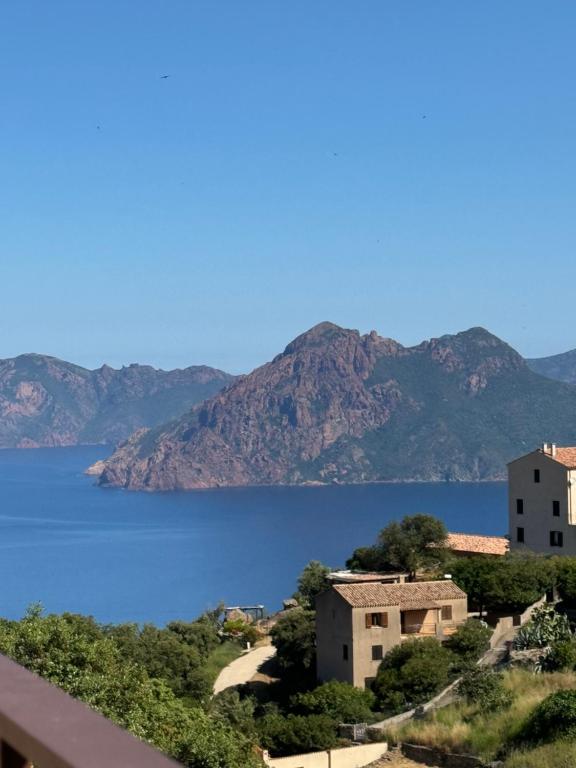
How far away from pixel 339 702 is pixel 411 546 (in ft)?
40.8

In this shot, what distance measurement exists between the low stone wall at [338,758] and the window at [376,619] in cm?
765

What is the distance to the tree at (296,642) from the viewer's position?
3403cm

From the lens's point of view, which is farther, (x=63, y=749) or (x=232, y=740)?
(x=232, y=740)

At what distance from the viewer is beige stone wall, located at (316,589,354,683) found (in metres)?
31.8

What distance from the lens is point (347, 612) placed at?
104 feet

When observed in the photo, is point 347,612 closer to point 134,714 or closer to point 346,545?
point 134,714

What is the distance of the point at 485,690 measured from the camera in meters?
25.5

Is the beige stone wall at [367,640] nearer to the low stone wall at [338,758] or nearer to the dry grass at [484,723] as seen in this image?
the dry grass at [484,723]

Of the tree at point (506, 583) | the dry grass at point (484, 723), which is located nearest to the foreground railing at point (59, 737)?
the dry grass at point (484, 723)

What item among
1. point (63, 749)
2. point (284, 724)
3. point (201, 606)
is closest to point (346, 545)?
point (201, 606)

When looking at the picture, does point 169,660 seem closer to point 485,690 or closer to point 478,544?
point 485,690

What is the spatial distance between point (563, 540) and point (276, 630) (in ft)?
35.3

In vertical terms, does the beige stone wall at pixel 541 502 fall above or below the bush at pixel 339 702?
above

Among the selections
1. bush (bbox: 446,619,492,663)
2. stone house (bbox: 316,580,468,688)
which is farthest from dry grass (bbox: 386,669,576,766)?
stone house (bbox: 316,580,468,688)
